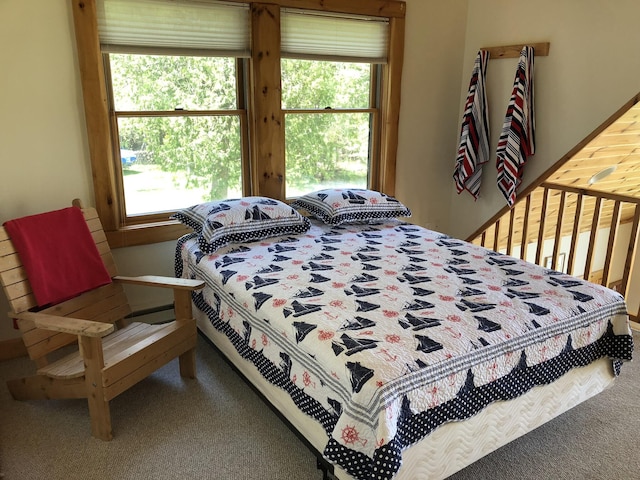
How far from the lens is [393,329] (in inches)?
78.5

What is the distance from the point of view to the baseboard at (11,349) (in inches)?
115

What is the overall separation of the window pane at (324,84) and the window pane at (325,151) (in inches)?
3.4

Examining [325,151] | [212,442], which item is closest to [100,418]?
[212,442]

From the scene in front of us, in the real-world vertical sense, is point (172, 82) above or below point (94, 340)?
above

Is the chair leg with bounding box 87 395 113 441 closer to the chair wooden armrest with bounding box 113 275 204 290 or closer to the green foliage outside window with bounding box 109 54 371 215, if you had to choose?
the chair wooden armrest with bounding box 113 275 204 290

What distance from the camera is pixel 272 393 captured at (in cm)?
231

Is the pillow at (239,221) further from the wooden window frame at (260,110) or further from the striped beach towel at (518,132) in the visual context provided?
the striped beach towel at (518,132)

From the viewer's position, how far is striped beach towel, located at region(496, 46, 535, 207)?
3.61 metres

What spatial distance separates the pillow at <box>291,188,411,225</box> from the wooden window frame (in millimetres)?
307

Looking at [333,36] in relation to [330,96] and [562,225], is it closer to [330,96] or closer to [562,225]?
[330,96]

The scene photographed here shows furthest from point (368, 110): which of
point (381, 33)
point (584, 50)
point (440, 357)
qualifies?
point (440, 357)

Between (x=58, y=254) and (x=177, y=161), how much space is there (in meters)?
1.01

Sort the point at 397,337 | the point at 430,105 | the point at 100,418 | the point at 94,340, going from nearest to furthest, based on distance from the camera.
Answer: the point at 397,337, the point at 94,340, the point at 100,418, the point at 430,105

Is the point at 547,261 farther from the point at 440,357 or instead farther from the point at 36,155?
the point at 36,155
